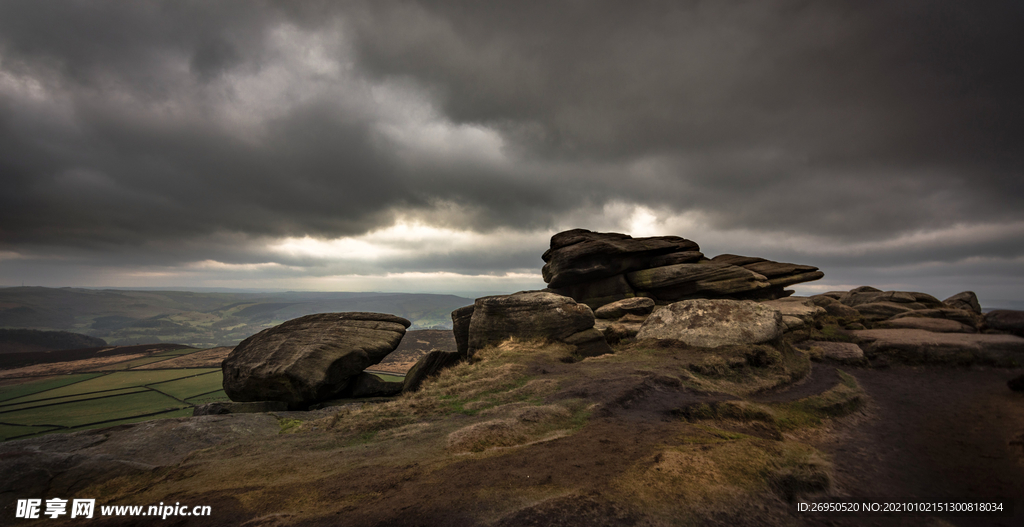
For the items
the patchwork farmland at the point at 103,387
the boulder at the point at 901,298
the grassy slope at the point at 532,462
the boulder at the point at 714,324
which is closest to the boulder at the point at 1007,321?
the boulder at the point at 901,298

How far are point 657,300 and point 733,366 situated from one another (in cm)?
2019

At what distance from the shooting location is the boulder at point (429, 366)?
19.7m

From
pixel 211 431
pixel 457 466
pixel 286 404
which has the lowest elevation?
pixel 286 404

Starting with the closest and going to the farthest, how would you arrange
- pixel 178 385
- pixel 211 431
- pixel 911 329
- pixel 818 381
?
pixel 211 431
pixel 818 381
pixel 911 329
pixel 178 385

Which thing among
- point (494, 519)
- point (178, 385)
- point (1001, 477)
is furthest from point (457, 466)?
point (178, 385)

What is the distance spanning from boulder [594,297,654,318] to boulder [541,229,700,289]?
579 cm

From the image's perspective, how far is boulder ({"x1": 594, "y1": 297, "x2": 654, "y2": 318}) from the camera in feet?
92.2

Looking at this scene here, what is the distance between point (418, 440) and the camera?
8602 mm

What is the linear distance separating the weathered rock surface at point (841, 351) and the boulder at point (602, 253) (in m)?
16.5

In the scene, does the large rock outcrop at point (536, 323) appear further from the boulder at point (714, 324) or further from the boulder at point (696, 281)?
the boulder at point (696, 281)

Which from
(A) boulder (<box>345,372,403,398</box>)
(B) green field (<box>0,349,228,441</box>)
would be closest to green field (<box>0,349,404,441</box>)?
(B) green field (<box>0,349,228,441</box>)

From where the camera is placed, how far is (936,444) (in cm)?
867

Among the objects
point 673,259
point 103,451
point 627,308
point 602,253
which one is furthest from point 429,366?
point 673,259

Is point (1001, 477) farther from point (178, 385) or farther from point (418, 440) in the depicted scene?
point (178, 385)
